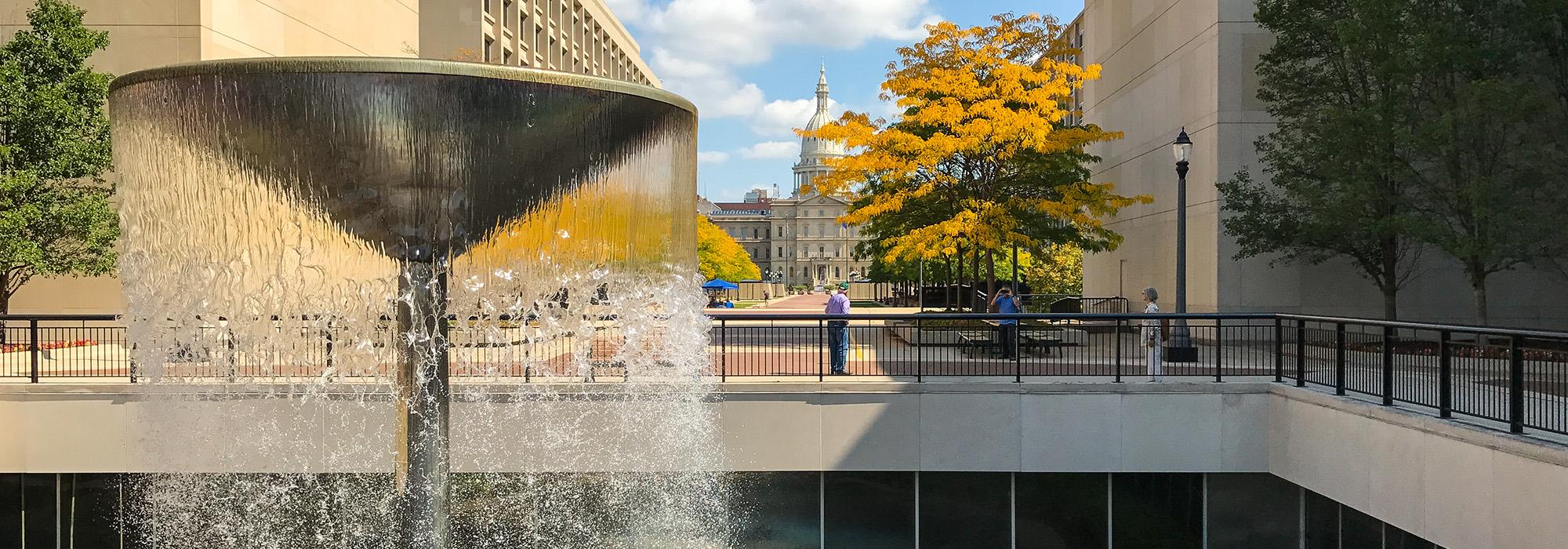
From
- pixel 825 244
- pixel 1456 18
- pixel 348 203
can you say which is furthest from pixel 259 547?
pixel 825 244

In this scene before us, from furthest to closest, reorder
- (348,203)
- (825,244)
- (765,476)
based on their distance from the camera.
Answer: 1. (825,244)
2. (765,476)
3. (348,203)

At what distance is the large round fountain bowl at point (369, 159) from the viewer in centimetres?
535

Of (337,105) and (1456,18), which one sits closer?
(337,105)

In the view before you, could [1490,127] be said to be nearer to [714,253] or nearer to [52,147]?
[52,147]

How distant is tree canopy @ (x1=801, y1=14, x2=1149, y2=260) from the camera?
19547 millimetres

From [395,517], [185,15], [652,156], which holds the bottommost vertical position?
[395,517]

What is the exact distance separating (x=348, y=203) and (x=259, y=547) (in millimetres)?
5946

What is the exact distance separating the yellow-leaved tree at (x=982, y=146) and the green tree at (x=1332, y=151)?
3.12 meters

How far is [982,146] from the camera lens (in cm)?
1991

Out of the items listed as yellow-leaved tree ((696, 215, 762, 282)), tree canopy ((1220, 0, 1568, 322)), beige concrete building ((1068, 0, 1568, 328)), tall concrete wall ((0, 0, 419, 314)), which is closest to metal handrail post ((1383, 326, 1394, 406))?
tree canopy ((1220, 0, 1568, 322))

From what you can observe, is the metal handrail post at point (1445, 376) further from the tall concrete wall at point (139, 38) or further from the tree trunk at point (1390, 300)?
the tall concrete wall at point (139, 38)

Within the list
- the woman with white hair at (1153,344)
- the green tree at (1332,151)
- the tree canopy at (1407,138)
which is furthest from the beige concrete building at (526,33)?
the woman with white hair at (1153,344)

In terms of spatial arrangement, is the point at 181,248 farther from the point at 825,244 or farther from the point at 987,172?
the point at 825,244

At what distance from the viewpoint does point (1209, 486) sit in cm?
1155
